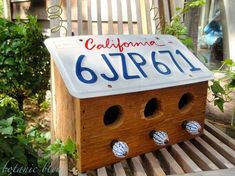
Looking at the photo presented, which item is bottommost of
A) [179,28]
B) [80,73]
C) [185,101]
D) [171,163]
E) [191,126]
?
[171,163]

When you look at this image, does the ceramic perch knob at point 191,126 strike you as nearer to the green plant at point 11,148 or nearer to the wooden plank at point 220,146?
the wooden plank at point 220,146

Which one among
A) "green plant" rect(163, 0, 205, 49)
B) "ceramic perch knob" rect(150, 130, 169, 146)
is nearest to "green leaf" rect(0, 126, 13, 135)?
"ceramic perch knob" rect(150, 130, 169, 146)

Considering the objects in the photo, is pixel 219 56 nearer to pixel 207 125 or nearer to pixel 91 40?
pixel 207 125

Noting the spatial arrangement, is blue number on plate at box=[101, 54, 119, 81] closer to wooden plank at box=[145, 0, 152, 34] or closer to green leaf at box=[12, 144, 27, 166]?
green leaf at box=[12, 144, 27, 166]

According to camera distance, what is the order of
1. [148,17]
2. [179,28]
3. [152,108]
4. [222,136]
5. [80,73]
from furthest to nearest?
[148,17] < [179,28] < [222,136] < [152,108] < [80,73]

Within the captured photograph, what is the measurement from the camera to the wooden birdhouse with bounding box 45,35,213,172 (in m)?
1.25

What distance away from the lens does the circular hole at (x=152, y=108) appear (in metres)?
1.45

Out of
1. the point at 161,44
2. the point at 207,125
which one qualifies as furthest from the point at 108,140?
the point at 207,125

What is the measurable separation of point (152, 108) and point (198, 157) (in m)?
0.28

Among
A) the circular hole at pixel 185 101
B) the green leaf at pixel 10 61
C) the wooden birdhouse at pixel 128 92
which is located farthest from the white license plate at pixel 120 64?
the green leaf at pixel 10 61

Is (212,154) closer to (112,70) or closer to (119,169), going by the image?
(119,169)

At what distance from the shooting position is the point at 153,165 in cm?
135

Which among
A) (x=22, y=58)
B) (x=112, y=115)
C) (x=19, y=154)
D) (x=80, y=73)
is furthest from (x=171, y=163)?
(x=22, y=58)

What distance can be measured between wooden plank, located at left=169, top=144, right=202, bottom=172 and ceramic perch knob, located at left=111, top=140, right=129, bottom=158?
0.82 feet
